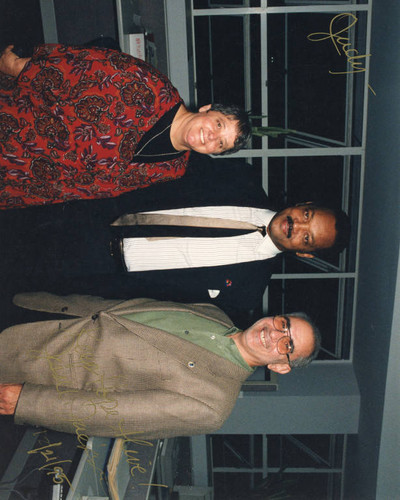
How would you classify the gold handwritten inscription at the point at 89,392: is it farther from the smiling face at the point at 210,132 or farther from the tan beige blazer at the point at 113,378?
the smiling face at the point at 210,132

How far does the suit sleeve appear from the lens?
1.55 metres

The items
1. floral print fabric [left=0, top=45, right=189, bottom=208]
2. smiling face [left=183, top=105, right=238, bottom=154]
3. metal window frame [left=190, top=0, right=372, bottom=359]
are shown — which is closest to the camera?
floral print fabric [left=0, top=45, right=189, bottom=208]

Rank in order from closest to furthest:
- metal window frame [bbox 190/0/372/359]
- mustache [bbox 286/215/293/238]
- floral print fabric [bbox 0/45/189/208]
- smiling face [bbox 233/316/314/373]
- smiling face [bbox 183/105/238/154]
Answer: floral print fabric [bbox 0/45/189/208], smiling face [bbox 183/105/238/154], smiling face [bbox 233/316/314/373], mustache [bbox 286/215/293/238], metal window frame [bbox 190/0/372/359]

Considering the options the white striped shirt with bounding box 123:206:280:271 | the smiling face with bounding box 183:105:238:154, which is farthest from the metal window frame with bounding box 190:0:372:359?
the smiling face with bounding box 183:105:238:154

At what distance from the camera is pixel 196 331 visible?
5.75 feet

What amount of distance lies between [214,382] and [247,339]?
0.26 m

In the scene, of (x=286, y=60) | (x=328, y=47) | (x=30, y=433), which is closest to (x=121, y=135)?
(x=30, y=433)

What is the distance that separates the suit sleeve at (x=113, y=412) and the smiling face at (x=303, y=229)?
2.84 feet

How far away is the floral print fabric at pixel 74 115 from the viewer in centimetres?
149

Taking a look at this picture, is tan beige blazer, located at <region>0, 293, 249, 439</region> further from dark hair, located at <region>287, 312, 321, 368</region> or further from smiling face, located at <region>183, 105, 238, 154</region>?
smiling face, located at <region>183, 105, 238, 154</region>

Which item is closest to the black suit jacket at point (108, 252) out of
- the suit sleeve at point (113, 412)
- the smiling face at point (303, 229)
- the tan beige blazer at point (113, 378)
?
the smiling face at point (303, 229)

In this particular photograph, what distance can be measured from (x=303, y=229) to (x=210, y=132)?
68cm

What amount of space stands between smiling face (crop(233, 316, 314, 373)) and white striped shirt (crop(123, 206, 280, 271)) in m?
0.36

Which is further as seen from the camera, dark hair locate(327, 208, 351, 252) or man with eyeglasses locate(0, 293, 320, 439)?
dark hair locate(327, 208, 351, 252)
